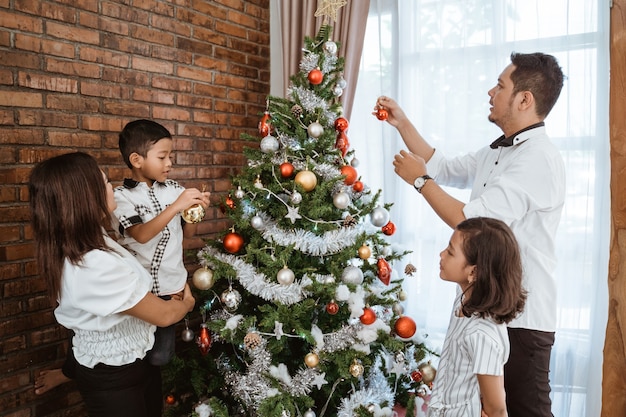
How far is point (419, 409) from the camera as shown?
2406mm

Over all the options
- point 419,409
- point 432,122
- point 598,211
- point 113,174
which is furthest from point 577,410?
point 113,174

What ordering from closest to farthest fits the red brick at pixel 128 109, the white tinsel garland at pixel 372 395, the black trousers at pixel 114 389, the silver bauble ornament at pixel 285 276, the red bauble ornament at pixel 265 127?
1. the black trousers at pixel 114 389
2. the silver bauble ornament at pixel 285 276
3. the white tinsel garland at pixel 372 395
4. the red bauble ornament at pixel 265 127
5. the red brick at pixel 128 109

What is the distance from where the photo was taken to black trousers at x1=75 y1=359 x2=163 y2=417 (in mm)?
1636

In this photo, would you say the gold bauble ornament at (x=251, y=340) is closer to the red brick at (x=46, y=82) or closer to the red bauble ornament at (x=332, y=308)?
the red bauble ornament at (x=332, y=308)

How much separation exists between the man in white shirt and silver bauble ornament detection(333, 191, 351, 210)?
293 mm

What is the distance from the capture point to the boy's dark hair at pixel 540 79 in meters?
1.86

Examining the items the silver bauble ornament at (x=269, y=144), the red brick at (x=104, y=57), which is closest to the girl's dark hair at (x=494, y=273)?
the silver bauble ornament at (x=269, y=144)

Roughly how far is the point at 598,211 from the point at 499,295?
1256 mm

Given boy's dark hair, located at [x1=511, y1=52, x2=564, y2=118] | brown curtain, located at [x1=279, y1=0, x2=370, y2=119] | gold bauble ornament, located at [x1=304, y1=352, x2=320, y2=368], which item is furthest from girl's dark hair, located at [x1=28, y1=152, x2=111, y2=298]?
brown curtain, located at [x1=279, y1=0, x2=370, y2=119]

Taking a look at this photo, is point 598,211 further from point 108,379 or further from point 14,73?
point 14,73

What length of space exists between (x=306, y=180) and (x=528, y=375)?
105 centimetres

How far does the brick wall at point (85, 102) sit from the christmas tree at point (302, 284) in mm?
629

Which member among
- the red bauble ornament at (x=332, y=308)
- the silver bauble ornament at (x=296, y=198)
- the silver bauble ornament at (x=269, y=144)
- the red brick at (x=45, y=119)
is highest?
the red brick at (x=45, y=119)

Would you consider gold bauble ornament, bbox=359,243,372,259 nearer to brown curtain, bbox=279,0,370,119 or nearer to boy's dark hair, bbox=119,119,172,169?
boy's dark hair, bbox=119,119,172,169
